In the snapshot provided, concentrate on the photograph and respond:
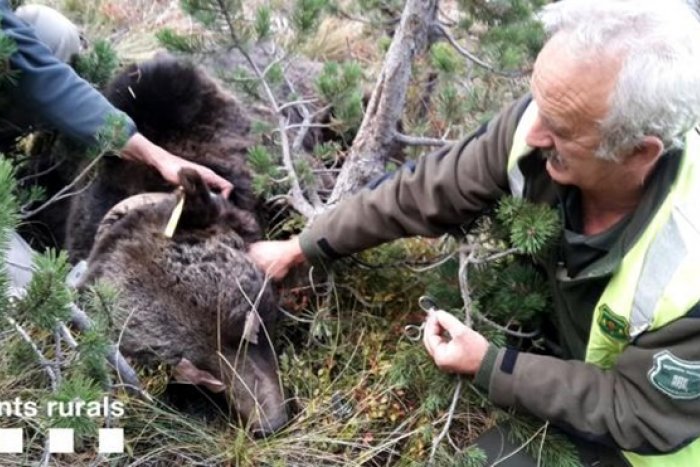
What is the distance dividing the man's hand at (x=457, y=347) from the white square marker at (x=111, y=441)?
1160 millimetres

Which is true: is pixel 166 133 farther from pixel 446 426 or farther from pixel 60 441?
pixel 446 426

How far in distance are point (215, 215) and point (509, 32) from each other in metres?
1.63

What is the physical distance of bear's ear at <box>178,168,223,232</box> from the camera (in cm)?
380

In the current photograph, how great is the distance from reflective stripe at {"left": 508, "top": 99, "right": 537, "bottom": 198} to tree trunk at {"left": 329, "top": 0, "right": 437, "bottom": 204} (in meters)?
1.03

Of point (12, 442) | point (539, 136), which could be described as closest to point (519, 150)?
point (539, 136)

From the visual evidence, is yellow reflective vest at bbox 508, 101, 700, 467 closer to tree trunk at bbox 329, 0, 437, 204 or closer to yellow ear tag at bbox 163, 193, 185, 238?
tree trunk at bbox 329, 0, 437, 204

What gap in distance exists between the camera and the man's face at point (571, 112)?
2.69 m

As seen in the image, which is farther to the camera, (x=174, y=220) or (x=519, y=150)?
(x=174, y=220)

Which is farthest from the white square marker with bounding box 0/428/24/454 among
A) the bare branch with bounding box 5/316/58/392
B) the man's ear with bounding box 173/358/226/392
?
the man's ear with bounding box 173/358/226/392

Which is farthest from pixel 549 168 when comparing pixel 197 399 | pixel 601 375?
pixel 197 399

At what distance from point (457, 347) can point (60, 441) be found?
4.56 ft

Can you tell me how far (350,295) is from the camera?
12.9ft

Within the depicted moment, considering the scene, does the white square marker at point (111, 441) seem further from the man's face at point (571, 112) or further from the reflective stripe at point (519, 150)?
the man's face at point (571, 112)

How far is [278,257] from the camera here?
3.89 m
